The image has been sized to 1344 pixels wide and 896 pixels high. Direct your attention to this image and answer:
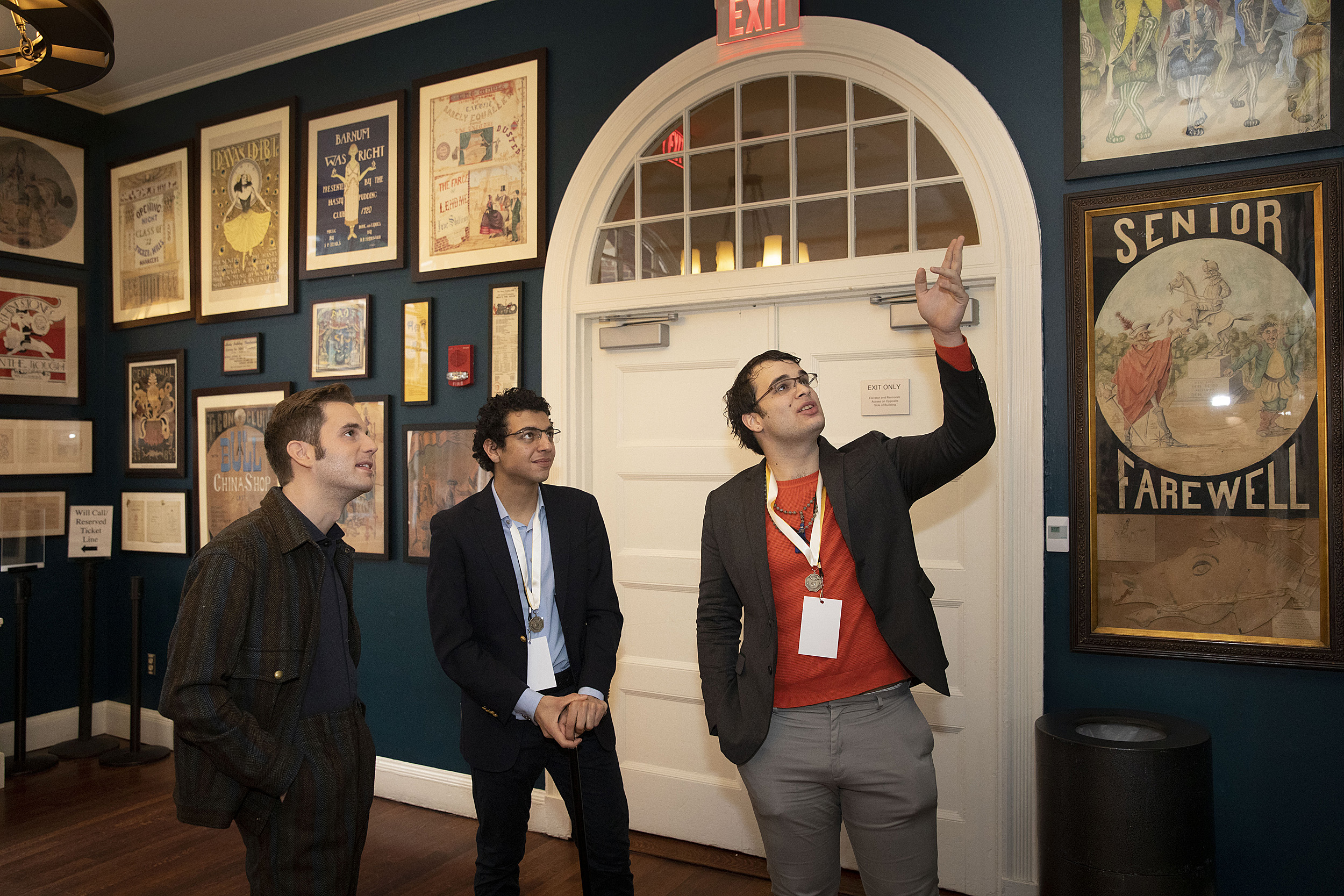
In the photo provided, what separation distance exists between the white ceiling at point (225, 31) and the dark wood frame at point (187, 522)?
240cm

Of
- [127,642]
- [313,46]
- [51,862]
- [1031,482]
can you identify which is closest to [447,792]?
[51,862]

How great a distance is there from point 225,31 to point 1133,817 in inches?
209

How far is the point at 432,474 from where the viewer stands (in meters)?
4.09

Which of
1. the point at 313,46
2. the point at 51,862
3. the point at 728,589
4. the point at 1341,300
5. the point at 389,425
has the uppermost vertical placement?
the point at 313,46

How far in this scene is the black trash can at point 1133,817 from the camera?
2225 millimetres

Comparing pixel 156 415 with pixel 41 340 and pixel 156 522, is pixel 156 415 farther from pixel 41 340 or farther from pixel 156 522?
pixel 41 340

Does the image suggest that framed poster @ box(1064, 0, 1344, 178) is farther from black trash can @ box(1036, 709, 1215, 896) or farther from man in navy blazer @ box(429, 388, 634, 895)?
man in navy blazer @ box(429, 388, 634, 895)

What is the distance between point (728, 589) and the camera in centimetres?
220

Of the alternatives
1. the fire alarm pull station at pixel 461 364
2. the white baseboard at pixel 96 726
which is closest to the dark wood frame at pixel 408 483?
the fire alarm pull station at pixel 461 364

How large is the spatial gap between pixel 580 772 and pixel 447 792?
193cm

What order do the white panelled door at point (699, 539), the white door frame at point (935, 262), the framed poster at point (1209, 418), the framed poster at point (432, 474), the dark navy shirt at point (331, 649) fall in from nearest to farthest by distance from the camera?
the dark navy shirt at point (331, 649), the framed poster at point (1209, 418), the white door frame at point (935, 262), the white panelled door at point (699, 539), the framed poster at point (432, 474)

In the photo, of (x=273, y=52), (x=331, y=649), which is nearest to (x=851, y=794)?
(x=331, y=649)

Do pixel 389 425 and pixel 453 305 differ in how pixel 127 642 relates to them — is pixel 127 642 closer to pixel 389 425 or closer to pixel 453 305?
pixel 389 425

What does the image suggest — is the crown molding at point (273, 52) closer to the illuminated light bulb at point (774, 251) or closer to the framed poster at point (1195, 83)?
the illuminated light bulb at point (774, 251)
